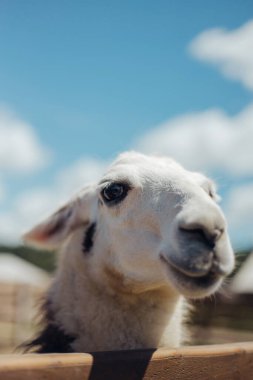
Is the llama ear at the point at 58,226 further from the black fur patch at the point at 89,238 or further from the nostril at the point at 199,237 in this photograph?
the nostril at the point at 199,237

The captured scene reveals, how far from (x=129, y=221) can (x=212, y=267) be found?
66cm

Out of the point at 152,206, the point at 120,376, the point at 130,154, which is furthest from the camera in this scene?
the point at 130,154

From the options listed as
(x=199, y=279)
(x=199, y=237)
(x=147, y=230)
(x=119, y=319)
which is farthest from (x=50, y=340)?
(x=199, y=237)

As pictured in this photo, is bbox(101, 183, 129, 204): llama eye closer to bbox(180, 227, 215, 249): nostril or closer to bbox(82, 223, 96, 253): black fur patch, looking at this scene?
bbox(82, 223, 96, 253): black fur patch

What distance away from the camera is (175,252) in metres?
2.02

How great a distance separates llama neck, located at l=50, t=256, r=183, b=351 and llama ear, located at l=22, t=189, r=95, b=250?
1.97 ft

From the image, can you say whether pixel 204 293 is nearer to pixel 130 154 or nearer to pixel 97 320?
pixel 97 320

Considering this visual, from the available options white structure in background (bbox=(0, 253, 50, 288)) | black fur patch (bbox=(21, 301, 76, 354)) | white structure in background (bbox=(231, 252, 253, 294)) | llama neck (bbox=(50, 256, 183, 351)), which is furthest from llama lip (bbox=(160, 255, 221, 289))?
white structure in background (bbox=(0, 253, 50, 288))

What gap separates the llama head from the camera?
196 centimetres

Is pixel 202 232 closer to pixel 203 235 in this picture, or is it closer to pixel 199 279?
pixel 203 235

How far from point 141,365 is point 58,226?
1885mm

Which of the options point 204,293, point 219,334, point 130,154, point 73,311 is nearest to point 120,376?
point 204,293

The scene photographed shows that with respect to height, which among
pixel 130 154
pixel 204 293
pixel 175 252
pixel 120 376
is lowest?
pixel 120 376

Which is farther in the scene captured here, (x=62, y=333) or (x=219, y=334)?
(x=219, y=334)
